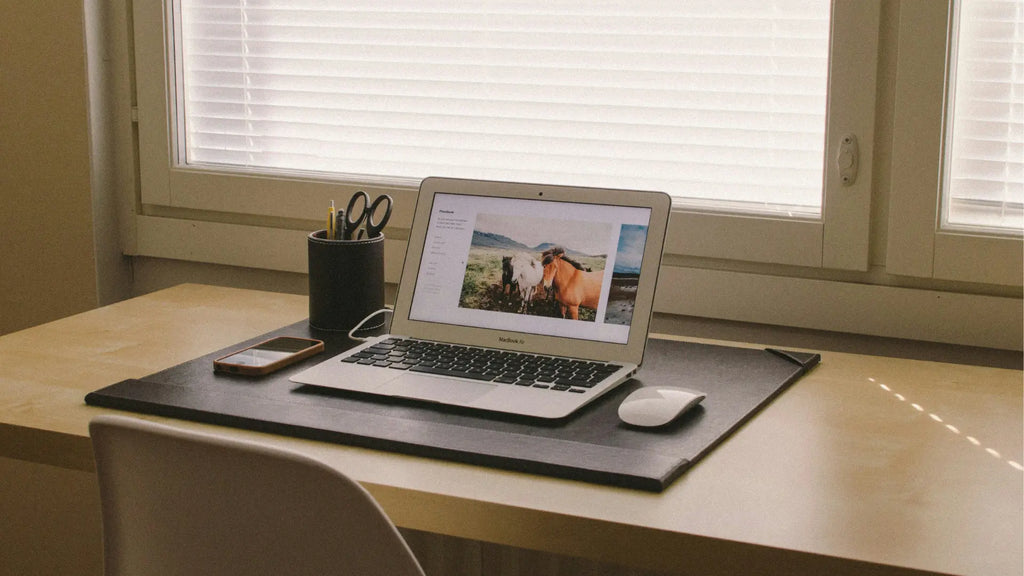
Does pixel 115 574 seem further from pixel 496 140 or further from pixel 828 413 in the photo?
pixel 496 140

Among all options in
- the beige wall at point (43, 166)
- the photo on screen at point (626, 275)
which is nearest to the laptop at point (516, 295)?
the photo on screen at point (626, 275)

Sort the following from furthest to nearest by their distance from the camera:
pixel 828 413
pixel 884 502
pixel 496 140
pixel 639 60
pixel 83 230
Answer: pixel 83 230
pixel 496 140
pixel 639 60
pixel 828 413
pixel 884 502

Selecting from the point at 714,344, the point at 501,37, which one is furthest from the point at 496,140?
the point at 714,344

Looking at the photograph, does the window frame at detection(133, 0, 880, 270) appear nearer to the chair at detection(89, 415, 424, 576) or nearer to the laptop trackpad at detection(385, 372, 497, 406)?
the laptop trackpad at detection(385, 372, 497, 406)

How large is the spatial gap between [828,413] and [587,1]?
790mm

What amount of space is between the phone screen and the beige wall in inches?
31.7

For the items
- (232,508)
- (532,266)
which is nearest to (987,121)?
(532,266)

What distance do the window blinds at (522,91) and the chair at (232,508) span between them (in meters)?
0.97

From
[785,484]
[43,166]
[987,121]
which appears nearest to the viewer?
[785,484]

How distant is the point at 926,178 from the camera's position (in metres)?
1.46

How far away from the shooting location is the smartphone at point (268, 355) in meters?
1.30

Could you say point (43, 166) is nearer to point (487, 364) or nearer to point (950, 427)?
point (487, 364)

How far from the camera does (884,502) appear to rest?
94cm

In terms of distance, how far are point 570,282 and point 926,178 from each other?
20.8 inches
